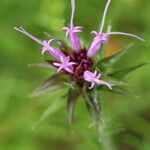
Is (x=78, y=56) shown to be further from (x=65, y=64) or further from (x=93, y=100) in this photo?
(x=93, y=100)

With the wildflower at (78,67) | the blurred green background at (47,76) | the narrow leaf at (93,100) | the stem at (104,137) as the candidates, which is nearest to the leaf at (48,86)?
the wildflower at (78,67)

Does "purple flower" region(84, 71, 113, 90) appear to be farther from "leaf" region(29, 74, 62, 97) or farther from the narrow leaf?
"leaf" region(29, 74, 62, 97)

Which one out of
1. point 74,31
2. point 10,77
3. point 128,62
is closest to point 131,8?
point 128,62

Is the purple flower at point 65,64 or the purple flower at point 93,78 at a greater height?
the purple flower at point 65,64

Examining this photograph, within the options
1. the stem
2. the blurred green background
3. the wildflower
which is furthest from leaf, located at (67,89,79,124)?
the blurred green background

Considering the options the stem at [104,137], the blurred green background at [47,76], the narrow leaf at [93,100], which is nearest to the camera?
the narrow leaf at [93,100]

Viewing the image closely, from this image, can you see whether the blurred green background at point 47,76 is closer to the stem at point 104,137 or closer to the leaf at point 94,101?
the stem at point 104,137

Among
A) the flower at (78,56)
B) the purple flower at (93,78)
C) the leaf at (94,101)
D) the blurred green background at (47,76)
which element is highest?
the flower at (78,56)
